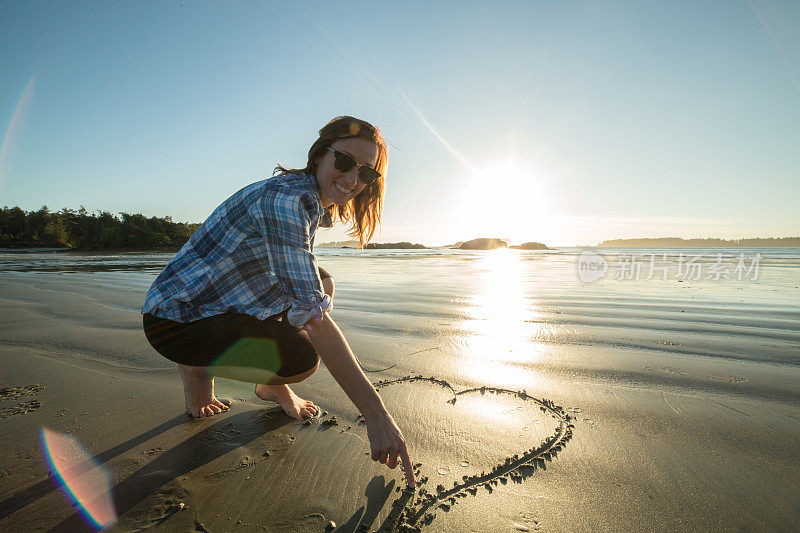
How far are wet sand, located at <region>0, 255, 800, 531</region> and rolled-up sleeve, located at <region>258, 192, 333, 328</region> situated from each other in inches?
31.9

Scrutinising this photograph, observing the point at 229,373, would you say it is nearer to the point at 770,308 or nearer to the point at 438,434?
the point at 438,434

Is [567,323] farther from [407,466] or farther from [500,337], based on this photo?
[407,466]

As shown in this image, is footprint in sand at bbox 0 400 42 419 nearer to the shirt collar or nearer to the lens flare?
the lens flare

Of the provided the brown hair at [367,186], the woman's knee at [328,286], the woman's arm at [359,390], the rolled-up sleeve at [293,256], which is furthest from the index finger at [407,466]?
the woman's knee at [328,286]

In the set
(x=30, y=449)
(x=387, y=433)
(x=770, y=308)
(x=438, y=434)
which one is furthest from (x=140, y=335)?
(x=770, y=308)

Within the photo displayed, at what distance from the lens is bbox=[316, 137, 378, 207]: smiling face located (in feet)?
5.72

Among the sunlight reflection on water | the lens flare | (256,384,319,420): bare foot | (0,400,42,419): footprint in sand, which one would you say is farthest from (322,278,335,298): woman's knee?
(0,400,42,419): footprint in sand

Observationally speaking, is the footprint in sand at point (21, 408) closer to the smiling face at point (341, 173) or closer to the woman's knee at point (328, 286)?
the woman's knee at point (328, 286)

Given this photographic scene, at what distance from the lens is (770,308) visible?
5.36 m

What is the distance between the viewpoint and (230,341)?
187 cm

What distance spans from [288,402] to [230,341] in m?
0.54

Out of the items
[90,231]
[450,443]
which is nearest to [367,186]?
[450,443]

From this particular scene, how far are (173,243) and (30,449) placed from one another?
52.4m

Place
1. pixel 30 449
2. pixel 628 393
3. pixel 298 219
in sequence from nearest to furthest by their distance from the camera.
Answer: pixel 298 219 < pixel 30 449 < pixel 628 393
